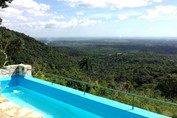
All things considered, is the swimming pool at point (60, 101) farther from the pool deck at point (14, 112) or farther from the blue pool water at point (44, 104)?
the pool deck at point (14, 112)

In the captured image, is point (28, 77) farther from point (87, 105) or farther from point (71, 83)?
point (87, 105)

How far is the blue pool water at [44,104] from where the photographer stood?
6.09 metres

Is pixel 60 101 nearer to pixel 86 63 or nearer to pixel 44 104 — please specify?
pixel 44 104

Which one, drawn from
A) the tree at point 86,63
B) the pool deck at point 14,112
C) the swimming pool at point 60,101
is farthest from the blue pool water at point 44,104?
the tree at point 86,63

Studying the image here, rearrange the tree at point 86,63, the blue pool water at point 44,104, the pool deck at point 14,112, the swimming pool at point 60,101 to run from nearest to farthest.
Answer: the pool deck at point 14,112 < the swimming pool at point 60,101 < the blue pool water at point 44,104 < the tree at point 86,63

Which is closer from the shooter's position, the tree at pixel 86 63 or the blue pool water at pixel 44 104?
the blue pool water at pixel 44 104

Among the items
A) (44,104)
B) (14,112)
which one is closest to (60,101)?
(44,104)

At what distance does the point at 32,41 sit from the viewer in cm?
6122

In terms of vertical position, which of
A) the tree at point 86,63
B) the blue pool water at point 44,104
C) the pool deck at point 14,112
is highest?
the pool deck at point 14,112

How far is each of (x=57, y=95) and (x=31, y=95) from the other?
1.06 metres

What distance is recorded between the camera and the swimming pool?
540 centimetres

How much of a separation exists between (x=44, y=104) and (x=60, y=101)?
17.4 inches

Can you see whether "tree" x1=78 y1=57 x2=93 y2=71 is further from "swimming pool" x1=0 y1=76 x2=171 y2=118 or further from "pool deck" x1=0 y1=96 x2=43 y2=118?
"pool deck" x1=0 y1=96 x2=43 y2=118

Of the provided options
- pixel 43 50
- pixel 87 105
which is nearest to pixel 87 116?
pixel 87 105
